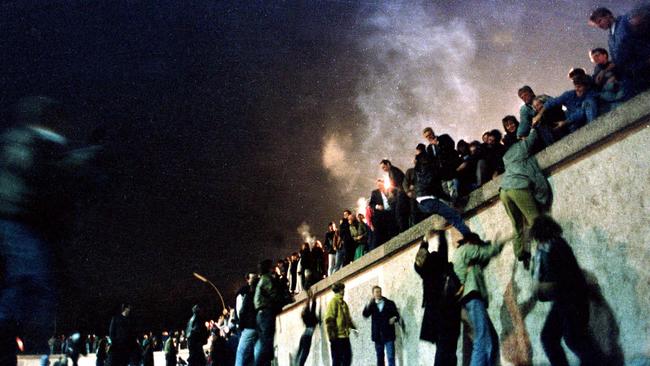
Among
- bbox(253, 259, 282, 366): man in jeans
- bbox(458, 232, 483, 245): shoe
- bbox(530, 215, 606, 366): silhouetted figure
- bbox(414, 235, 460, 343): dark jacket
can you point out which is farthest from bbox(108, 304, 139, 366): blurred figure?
bbox(530, 215, 606, 366): silhouetted figure

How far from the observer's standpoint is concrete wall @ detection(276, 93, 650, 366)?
559 centimetres

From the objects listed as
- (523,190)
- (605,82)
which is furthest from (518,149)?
(605,82)

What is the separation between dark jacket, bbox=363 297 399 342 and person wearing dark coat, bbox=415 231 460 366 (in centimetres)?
192

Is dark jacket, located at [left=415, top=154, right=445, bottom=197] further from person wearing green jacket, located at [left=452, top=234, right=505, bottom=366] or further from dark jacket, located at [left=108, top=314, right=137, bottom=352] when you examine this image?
A: dark jacket, located at [left=108, top=314, right=137, bottom=352]

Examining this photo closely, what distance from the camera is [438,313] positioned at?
7816 millimetres

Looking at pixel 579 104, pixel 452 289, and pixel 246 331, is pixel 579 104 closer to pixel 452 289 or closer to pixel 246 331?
pixel 452 289

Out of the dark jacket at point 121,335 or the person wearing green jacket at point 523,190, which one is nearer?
the person wearing green jacket at point 523,190

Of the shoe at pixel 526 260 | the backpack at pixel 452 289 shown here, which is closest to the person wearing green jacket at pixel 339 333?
the backpack at pixel 452 289

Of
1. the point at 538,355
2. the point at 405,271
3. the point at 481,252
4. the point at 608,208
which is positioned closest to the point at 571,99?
the point at 608,208

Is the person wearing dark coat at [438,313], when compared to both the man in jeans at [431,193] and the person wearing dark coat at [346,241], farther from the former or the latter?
the person wearing dark coat at [346,241]

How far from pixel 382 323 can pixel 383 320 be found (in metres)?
0.06

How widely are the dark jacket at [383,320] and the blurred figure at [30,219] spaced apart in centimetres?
657

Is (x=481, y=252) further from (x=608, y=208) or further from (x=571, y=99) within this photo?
(x=571, y=99)

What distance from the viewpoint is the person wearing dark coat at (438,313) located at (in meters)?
7.43
